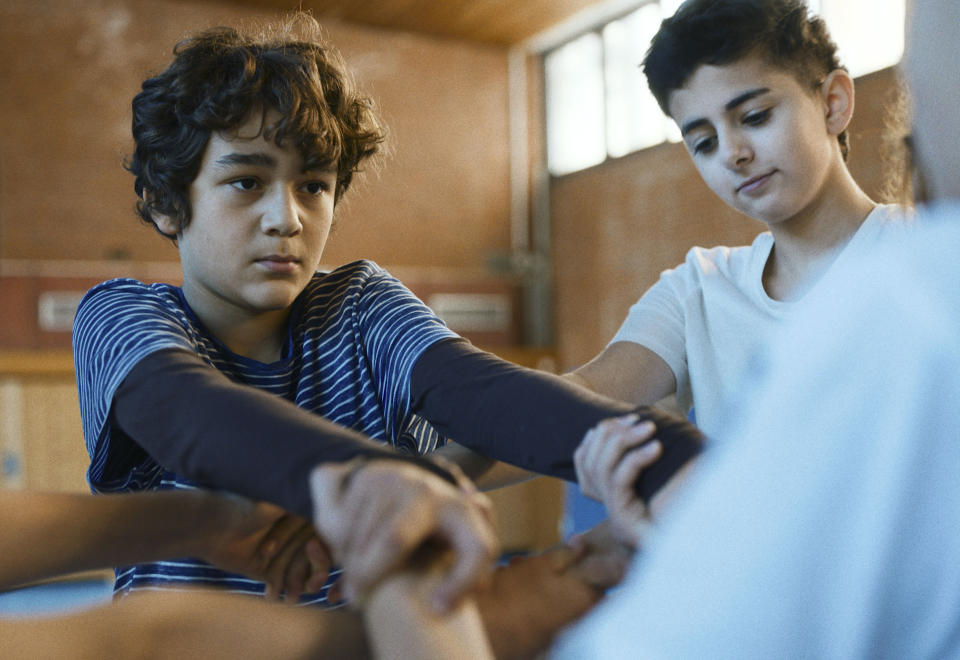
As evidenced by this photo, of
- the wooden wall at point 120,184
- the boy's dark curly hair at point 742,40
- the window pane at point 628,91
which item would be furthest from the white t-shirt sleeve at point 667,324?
the window pane at point 628,91

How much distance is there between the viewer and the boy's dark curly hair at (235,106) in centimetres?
82

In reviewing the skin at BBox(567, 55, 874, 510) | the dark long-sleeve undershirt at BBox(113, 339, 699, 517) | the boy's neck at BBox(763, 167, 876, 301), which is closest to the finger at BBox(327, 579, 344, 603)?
the dark long-sleeve undershirt at BBox(113, 339, 699, 517)

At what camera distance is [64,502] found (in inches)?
23.3

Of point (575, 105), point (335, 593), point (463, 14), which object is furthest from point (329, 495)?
point (575, 105)

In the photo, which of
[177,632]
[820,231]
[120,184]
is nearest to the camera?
[177,632]

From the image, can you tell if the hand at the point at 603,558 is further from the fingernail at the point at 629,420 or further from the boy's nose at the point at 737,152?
the boy's nose at the point at 737,152

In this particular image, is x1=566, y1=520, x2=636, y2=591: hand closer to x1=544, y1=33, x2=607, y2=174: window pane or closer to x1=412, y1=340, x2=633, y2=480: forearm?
x1=412, y1=340, x2=633, y2=480: forearm

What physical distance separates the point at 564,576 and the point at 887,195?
2.28 feet

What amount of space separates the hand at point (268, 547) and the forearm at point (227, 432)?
6cm

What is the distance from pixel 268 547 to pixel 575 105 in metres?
5.79

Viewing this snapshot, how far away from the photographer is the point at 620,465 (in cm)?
54

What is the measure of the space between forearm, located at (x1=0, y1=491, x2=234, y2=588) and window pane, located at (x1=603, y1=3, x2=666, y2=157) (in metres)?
4.98

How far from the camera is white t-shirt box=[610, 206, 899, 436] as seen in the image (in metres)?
0.95

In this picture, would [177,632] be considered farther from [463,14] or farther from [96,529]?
[463,14]
